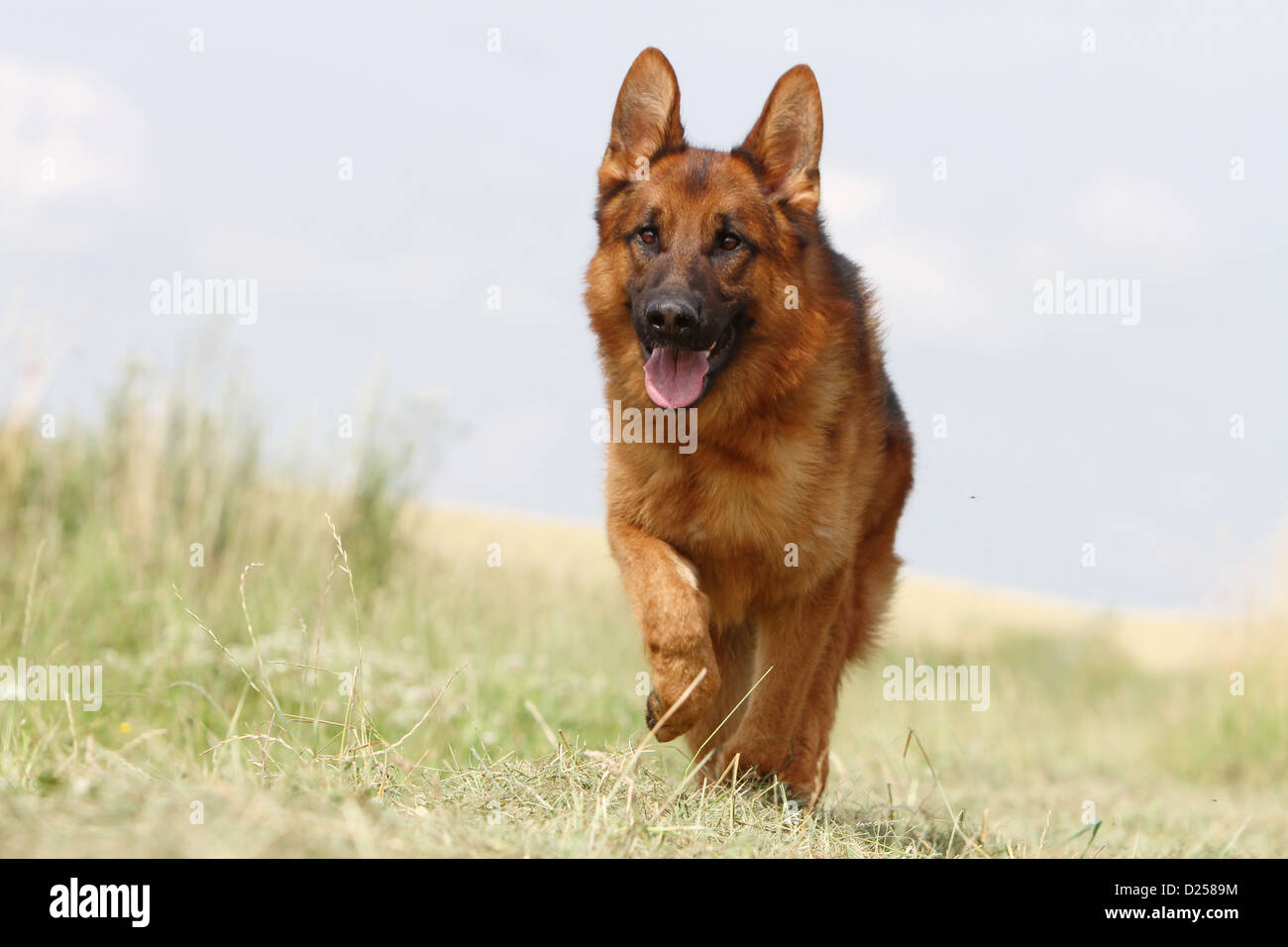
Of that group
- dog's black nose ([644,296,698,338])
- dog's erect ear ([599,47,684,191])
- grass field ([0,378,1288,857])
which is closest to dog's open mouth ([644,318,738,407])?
dog's black nose ([644,296,698,338])

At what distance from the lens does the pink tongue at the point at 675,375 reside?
461 cm

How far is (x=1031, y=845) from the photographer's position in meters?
4.91

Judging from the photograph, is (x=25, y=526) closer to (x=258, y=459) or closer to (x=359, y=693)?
(x=258, y=459)

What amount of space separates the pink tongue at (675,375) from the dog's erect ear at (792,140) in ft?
2.94

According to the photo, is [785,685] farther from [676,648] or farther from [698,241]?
[698,241]

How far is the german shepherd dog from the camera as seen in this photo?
4656 mm

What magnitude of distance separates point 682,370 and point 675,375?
0.11 ft

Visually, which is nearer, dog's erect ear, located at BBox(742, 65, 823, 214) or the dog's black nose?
the dog's black nose

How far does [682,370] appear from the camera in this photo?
15.3 ft

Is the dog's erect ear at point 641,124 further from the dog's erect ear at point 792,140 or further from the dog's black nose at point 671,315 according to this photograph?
the dog's black nose at point 671,315

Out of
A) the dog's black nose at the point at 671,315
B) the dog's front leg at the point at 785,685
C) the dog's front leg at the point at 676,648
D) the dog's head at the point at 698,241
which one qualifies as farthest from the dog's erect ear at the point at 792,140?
the dog's front leg at the point at 676,648

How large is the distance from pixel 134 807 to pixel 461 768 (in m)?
1.77

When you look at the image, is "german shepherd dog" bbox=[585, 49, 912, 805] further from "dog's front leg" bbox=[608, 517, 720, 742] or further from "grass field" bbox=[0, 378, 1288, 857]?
"grass field" bbox=[0, 378, 1288, 857]
